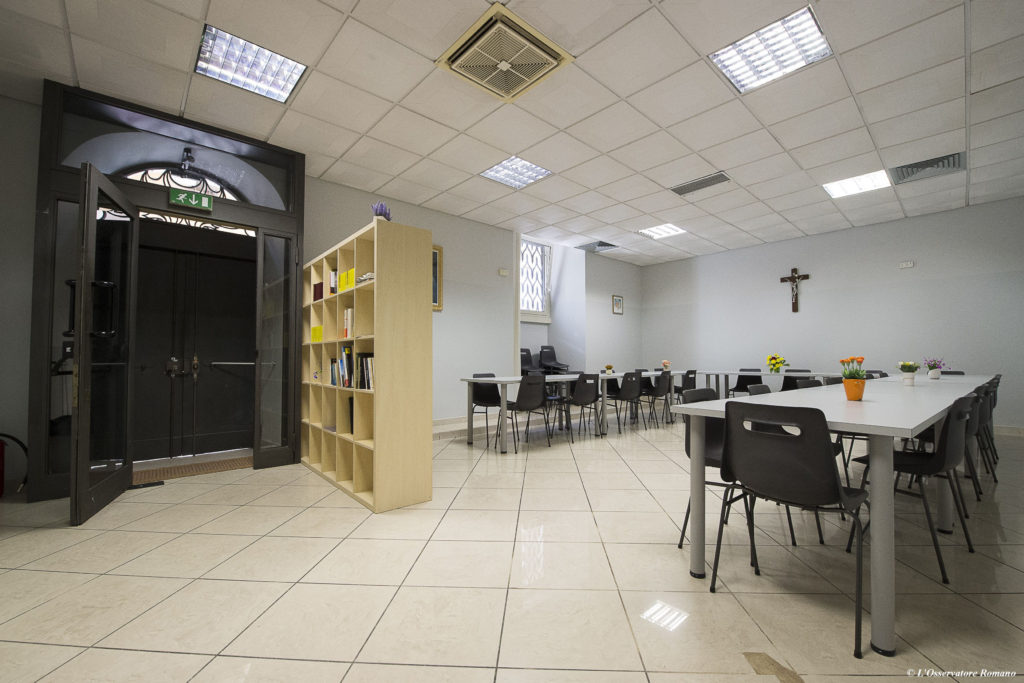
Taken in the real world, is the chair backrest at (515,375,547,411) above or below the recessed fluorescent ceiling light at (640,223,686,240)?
below

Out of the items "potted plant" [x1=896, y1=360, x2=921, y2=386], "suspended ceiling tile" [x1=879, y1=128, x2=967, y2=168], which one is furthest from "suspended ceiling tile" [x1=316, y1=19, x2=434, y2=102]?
"suspended ceiling tile" [x1=879, y1=128, x2=967, y2=168]

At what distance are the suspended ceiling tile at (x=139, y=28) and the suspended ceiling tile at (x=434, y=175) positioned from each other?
6.91 feet

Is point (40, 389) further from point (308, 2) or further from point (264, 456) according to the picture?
point (308, 2)

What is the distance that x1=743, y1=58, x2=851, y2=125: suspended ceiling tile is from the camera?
3088 mm

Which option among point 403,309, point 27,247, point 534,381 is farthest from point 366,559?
point 27,247

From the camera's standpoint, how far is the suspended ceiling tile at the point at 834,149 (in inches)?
157

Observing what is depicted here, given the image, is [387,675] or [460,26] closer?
[387,675]

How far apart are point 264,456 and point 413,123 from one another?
3.46 meters

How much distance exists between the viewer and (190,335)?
4461 mm

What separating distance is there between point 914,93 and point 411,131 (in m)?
4.28

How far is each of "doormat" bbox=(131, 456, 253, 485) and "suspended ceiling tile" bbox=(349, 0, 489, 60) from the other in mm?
4001

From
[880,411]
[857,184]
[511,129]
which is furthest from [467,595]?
[857,184]

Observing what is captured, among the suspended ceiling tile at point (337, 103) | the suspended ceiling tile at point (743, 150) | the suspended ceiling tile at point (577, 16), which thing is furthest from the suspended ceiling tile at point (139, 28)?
the suspended ceiling tile at point (743, 150)

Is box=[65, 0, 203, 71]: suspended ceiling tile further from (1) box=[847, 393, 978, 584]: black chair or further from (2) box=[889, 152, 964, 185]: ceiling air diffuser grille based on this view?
(2) box=[889, 152, 964, 185]: ceiling air diffuser grille
